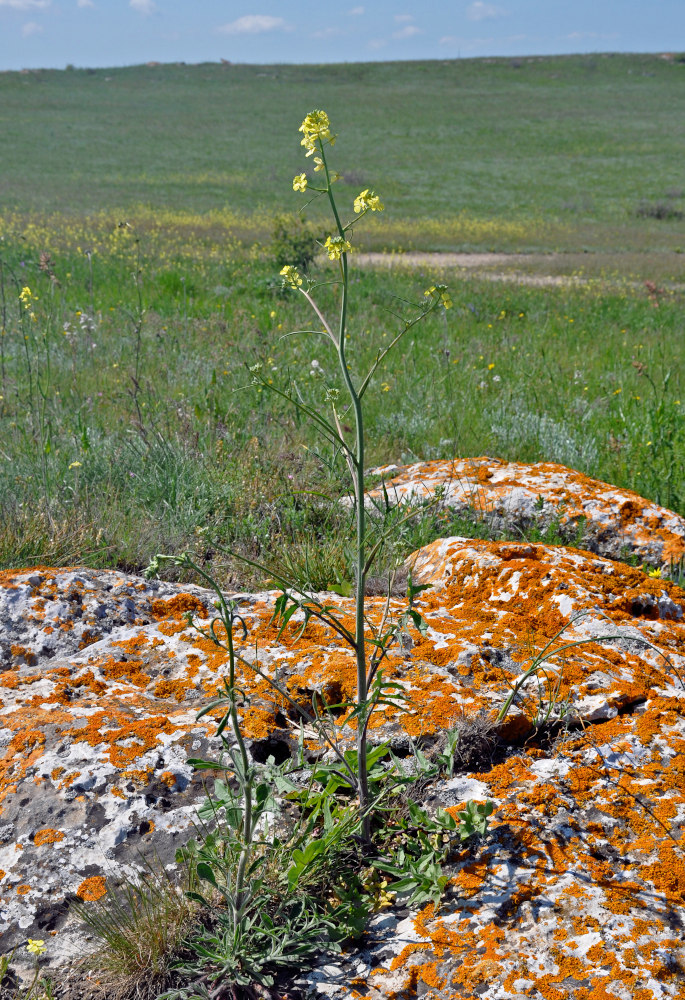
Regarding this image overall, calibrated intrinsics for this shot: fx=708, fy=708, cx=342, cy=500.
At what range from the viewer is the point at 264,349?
611 cm

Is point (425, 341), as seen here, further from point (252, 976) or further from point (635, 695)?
point (252, 976)

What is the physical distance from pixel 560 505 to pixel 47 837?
2486mm

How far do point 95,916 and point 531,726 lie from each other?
1.11m

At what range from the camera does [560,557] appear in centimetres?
259

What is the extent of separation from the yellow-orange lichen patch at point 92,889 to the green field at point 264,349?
2.61 feet

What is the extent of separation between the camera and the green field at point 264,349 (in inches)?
136

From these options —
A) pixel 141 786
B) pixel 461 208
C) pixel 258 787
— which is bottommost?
pixel 141 786

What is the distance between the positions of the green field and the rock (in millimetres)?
598

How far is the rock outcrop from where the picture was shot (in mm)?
1334

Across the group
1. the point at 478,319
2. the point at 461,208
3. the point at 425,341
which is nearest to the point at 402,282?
the point at 478,319

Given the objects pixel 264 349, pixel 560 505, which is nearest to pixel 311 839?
pixel 560 505

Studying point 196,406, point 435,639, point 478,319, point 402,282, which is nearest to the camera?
point 435,639

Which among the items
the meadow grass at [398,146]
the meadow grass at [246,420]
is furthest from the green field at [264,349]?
the meadow grass at [398,146]

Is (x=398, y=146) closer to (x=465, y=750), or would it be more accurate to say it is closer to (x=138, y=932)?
(x=465, y=750)
